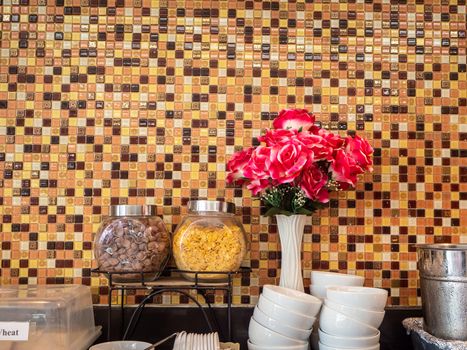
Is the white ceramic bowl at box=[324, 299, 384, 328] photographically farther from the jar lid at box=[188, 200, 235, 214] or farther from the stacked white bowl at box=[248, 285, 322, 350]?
the jar lid at box=[188, 200, 235, 214]

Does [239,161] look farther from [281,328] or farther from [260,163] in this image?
[281,328]

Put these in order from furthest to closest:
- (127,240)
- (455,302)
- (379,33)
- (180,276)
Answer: (379,33), (180,276), (127,240), (455,302)

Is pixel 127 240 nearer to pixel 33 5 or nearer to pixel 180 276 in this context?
pixel 180 276

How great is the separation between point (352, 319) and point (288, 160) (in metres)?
0.40

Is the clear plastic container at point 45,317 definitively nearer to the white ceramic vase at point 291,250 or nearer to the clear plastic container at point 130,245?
the clear plastic container at point 130,245

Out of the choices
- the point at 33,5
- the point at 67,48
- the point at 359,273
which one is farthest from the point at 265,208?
the point at 33,5

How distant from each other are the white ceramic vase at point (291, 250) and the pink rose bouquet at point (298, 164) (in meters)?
0.04

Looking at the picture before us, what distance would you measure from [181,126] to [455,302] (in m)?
0.86

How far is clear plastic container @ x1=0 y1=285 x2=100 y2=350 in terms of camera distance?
3.87ft

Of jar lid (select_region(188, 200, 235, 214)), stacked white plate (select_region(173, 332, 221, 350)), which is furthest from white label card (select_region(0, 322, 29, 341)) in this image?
jar lid (select_region(188, 200, 235, 214))

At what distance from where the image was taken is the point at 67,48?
1.55 metres

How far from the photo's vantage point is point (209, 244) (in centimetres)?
129

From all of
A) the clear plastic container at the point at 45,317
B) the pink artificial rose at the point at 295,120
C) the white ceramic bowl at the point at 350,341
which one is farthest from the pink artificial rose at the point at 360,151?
the clear plastic container at the point at 45,317

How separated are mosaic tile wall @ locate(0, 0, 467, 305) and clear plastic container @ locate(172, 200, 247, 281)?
0.19m
